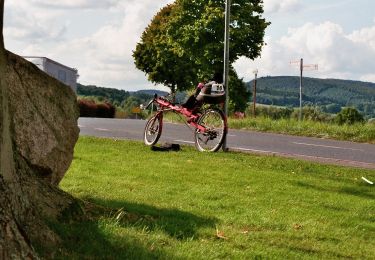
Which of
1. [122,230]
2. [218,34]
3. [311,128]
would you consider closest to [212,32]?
[218,34]

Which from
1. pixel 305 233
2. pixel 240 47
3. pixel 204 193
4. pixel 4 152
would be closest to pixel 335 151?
pixel 204 193

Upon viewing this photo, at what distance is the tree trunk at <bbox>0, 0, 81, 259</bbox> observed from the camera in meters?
4.02

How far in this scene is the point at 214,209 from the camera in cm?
697

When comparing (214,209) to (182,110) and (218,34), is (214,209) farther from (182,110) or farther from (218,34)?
(218,34)

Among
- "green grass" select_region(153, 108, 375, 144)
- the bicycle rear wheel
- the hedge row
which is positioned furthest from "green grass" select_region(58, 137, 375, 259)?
the hedge row

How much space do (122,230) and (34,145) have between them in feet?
3.99

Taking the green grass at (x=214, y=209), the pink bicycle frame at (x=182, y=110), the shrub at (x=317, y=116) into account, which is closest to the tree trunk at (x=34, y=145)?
the green grass at (x=214, y=209)

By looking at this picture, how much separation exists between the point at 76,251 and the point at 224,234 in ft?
5.74

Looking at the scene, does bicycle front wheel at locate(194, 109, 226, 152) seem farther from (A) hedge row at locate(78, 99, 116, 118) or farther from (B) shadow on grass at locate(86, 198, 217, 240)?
(A) hedge row at locate(78, 99, 116, 118)

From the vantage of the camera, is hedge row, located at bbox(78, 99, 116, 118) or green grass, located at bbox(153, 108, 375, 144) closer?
green grass, located at bbox(153, 108, 375, 144)

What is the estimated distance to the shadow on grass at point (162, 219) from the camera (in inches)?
218

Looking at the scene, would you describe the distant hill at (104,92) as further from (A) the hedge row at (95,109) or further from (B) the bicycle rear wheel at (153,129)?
(B) the bicycle rear wheel at (153,129)

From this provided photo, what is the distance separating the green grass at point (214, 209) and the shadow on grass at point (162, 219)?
1cm

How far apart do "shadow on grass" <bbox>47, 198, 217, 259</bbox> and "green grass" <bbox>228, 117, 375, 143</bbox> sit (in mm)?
18641
